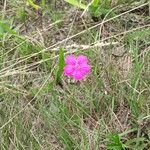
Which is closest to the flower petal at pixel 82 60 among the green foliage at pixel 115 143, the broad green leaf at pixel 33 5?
the green foliage at pixel 115 143

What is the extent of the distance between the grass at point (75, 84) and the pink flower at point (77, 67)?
63 millimetres

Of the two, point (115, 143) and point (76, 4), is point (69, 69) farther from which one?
point (76, 4)

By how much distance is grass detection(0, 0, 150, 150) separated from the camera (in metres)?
1.53

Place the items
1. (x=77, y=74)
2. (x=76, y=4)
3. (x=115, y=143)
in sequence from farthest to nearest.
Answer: (x=76, y=4)
(x=77, y=74)
(x=115, y=143)

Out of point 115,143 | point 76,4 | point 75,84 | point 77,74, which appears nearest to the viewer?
point 115,143

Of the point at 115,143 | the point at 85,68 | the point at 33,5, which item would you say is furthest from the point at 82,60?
the point at 33,5

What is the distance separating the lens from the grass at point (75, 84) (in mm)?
1528

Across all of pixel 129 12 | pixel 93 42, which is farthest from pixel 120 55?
pixel 129 12

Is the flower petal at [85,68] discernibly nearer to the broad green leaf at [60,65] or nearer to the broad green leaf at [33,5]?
the broad green leaf at [60,65]

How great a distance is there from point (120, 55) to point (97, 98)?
0.23 m

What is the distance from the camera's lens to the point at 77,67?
1.58 metres


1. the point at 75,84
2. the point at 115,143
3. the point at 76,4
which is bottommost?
the point at 115,143

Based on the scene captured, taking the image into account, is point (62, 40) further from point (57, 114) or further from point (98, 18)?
point (57, 114)

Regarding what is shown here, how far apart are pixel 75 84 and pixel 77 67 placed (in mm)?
125
